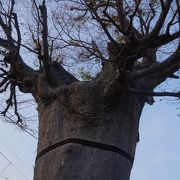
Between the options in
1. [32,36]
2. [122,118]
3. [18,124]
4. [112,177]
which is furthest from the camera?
[18,124]

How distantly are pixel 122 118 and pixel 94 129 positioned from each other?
254 mm

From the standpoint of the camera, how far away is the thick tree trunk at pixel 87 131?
9.41 feet

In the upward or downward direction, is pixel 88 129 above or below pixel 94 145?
above

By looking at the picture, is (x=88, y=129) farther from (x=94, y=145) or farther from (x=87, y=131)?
(x=94, y=145)

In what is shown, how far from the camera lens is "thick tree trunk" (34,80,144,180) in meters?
2.87

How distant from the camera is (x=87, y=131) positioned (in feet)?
9.90

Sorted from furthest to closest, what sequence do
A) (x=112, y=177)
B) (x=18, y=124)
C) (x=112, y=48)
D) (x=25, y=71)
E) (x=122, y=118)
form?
1. (x=18, y=124)
2. (x=25, y=71)
3. (x=112, y=48)
4. (x=122, y=118)
5. (x=112, y=177)

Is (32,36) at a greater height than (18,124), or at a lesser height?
greater

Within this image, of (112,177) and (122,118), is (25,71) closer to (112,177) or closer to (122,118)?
(122,118)

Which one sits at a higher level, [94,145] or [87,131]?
[87,131]

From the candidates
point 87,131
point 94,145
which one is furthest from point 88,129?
point 94,145

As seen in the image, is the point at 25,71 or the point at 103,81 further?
the point at 25,71

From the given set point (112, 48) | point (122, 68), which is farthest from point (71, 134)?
point (112, 48)

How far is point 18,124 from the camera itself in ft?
15.4
